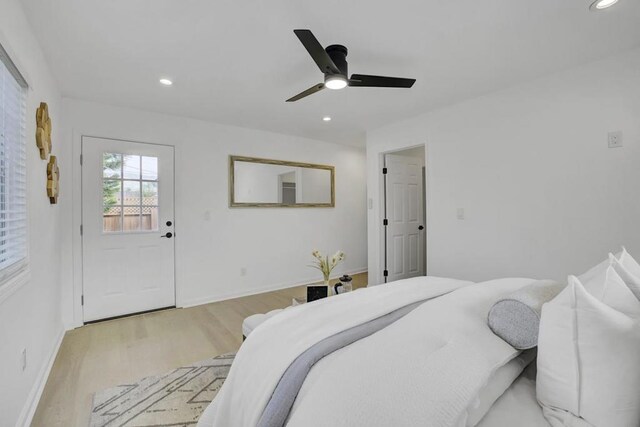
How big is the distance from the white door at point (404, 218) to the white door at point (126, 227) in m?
2.91

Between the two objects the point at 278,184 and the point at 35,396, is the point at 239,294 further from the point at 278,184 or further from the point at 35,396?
the point at 35,396

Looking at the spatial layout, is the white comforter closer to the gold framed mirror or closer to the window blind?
the window blind

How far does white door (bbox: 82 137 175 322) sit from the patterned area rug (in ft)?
5.11

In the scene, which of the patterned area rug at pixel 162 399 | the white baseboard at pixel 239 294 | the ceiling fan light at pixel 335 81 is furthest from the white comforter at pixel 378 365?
the white baseboard at pixel 239 294

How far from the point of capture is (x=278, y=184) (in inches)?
170

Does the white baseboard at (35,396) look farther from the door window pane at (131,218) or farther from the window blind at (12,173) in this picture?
the door window pane at (131,218)

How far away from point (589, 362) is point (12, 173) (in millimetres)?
2593

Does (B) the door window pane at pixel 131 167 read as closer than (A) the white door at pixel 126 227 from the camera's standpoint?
No

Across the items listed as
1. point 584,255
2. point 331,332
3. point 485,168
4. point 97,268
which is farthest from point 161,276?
point 584,255

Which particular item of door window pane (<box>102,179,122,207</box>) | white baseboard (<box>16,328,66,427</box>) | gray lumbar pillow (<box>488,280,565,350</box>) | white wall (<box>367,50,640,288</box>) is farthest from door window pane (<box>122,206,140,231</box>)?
gray lumbar pillow (<box>488,280,565,350</box>)

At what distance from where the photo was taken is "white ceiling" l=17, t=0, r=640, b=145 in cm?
170

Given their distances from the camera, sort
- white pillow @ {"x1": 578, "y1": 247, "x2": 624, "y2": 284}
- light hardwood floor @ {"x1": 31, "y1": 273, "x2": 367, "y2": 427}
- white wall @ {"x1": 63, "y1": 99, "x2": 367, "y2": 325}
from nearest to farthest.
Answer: white pillow @ {"x1": 578, "y1": 247, "x2": 624, "y2": 284}
light hardwood floor @ {"x1": 31, "y1": 273, "x2": 367, "y2": 427}
white wall @ {"x1": 63, "y1": 99, "x2": 367, "y2": 325}

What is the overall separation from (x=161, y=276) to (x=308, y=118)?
264cm

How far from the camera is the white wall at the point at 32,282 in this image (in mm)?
1400
